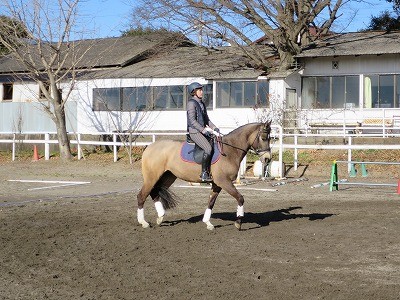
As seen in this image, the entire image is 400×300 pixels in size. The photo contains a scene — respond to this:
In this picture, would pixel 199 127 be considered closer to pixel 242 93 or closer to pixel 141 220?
pixel 141 220

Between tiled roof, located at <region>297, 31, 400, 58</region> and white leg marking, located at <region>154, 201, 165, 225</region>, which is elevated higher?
tiled roof, located at <region>297, 31, 400, 58</region>

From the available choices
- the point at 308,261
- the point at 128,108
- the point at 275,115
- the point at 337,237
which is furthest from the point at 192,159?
the point at 128,108

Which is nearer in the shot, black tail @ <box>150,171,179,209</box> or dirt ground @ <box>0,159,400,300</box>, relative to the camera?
dirt ground @ <box>0,159,400,300</box>

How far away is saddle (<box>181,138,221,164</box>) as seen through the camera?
510 inches

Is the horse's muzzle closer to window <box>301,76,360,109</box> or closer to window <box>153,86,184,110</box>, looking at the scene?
window <box>301,76,360,109</box>

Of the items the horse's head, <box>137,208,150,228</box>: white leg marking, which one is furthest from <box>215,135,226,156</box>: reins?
<box>137,208,150,228</box>: white leg marking

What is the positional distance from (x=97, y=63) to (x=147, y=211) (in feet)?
87.8

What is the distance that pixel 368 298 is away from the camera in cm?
762

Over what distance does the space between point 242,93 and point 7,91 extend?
1622 cm

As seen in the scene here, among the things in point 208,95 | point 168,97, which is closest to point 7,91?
point 168,97

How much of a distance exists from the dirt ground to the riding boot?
932 mm

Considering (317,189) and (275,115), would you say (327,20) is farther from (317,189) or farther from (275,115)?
(317,189)

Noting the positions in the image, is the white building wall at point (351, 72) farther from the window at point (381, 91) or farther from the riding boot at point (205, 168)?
the riding boot at point (205, 168)

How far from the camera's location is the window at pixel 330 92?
118ft
